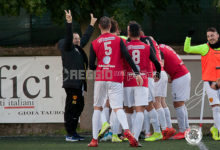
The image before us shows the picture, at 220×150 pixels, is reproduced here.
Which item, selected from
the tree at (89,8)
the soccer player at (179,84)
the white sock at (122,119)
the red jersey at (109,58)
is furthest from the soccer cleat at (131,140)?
the tree at (89,8)

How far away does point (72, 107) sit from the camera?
34.3ft

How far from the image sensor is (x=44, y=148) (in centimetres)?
918

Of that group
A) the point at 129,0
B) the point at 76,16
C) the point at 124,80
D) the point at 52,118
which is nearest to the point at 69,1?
the point at 76,16

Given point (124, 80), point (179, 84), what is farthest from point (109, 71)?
point (179, 84)

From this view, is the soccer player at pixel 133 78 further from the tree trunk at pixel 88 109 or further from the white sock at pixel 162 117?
the tree trunk at pixel 88 109

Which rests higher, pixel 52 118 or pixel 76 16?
pixel 76 16

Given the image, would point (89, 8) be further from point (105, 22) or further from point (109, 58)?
point (109, 58)

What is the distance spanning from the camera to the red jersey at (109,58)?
8.93 metres

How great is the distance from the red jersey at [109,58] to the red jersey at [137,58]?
0.32m

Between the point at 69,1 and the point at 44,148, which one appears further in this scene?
the point at 69,1

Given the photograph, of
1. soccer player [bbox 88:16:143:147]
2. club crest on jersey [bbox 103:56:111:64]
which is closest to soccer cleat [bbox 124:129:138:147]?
soccer player [bbox 88:16:143:147]

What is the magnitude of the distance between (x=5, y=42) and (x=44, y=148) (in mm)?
6074

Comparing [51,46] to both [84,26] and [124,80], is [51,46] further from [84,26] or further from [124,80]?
[124,80]

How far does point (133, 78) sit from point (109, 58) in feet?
1.87
